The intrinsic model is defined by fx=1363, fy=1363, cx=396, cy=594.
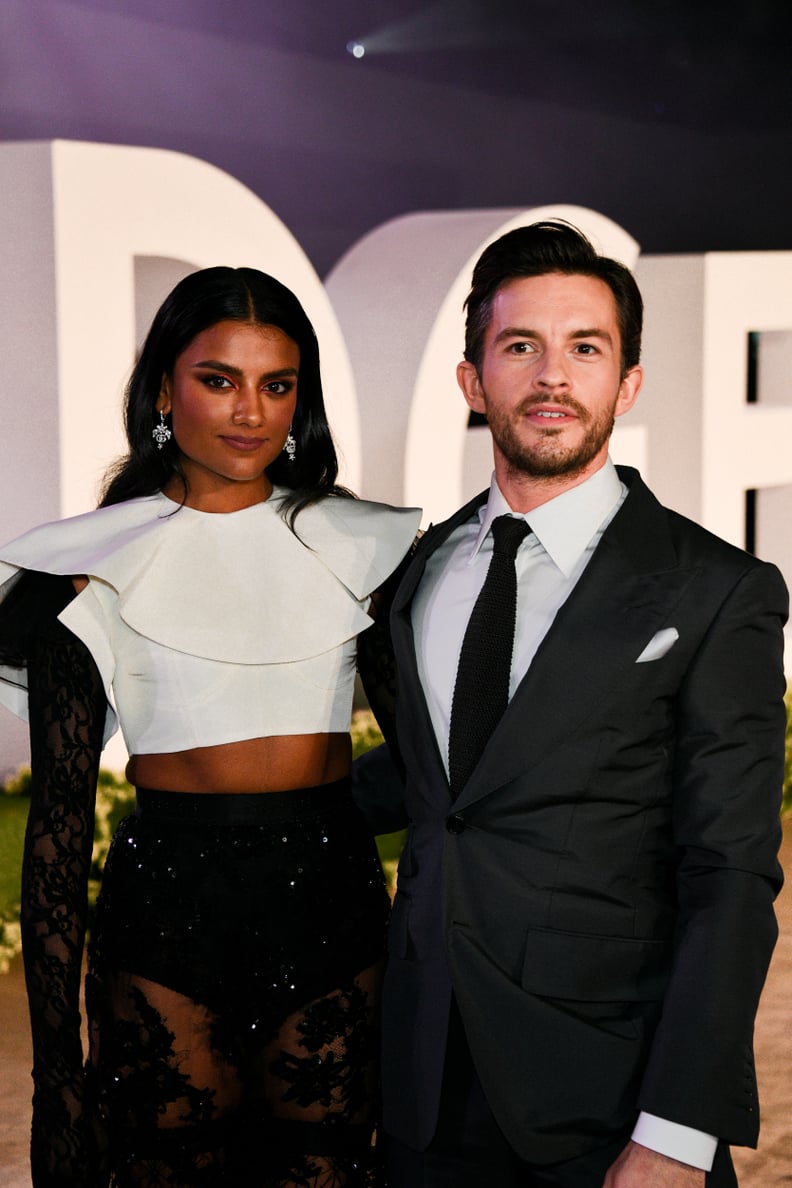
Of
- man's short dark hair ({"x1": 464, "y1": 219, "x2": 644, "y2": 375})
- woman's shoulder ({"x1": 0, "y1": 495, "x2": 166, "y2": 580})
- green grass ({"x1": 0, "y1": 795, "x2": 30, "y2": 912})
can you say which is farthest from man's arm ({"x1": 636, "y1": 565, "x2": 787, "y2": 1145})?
green grass ({"x1": 0, "y1": 795, "x2": 30, "y2": 912})

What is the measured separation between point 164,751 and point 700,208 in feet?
24.9

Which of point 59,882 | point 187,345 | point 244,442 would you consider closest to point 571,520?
point 244,442

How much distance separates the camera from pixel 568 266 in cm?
199

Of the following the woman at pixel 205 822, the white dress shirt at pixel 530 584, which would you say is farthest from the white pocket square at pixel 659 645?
the woman at pixel 205 822

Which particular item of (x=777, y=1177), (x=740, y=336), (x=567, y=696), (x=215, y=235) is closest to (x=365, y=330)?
(x=215, y=235)

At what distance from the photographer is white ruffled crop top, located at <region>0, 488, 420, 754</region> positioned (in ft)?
6.88

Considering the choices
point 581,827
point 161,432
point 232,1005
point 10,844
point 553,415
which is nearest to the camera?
point 581,827

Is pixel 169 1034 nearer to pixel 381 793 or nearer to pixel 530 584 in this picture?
pixel 381 793

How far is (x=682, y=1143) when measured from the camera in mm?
1667

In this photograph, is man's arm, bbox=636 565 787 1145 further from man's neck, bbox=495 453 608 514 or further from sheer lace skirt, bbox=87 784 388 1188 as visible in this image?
sheer lace skirt, bbox=87 784 388 1188

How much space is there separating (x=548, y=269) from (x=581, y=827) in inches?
31.8

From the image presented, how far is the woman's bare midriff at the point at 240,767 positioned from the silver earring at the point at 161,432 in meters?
0.53

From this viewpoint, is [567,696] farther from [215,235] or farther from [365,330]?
[365,330]

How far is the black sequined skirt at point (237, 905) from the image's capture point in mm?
2041
